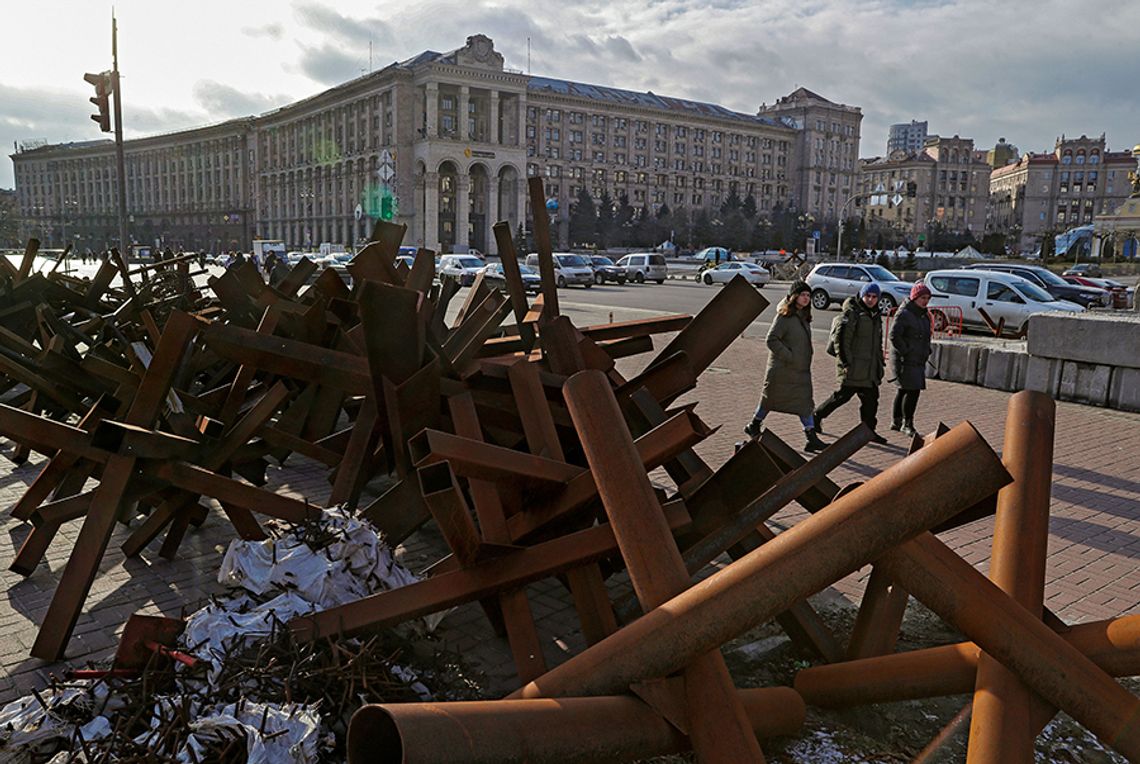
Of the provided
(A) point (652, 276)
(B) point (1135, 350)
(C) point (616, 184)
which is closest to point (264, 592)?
(B) point (1135, 350)

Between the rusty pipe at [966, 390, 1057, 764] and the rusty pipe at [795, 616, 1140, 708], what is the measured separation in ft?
0.43

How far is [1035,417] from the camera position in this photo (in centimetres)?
225

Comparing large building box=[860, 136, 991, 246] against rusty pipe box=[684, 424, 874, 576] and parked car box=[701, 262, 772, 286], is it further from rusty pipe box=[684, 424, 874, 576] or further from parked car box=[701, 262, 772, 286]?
rusty pipe box=[684, 424, 874, 576]

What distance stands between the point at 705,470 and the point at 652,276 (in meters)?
39.6

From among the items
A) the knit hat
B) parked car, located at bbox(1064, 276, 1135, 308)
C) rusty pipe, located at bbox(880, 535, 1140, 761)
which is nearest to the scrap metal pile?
rusty pipe, located at bbox(880, 535, 1140, 761)

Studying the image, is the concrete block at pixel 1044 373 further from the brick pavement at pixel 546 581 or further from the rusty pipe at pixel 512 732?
the rusty pipe at pixel 512 732

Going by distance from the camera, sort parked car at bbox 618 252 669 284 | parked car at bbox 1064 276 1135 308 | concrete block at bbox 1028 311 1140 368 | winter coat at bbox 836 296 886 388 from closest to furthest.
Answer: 1. winter coat at bbox 836 296 886 388
2. concrete block at bbox 1028 311 1140 368
3. parked car at bbox 1064 276 1135 308
4. parked car at bbox 618 252 669 284

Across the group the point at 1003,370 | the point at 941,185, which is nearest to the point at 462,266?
the point at 1003,370

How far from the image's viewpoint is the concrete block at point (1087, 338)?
1058cm

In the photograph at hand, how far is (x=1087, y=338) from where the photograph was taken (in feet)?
35.9

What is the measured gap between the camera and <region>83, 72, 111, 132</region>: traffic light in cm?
1919

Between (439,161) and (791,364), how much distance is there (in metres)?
92.8

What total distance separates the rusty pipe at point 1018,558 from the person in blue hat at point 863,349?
652cm

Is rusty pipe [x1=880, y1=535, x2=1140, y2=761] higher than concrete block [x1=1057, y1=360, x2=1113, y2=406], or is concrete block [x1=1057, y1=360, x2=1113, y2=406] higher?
rusty pipe [x1=880, y1=535, x2=1140, y2=761]
